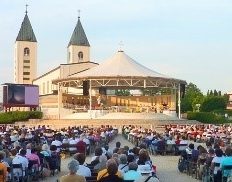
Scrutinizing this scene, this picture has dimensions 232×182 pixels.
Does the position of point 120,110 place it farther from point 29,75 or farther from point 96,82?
point 29,75

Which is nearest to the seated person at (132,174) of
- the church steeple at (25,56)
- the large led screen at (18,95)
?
the large led screen at (18,95)

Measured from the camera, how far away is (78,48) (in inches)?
3593

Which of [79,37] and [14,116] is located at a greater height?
[79,37]

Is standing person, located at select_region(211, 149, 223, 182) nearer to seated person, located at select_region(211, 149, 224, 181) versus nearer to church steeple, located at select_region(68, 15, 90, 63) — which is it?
seated person, located at select_region(211, 149, 224, 181)

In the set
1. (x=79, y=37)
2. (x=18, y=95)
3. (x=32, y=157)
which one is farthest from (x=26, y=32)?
(x=32, y=157)

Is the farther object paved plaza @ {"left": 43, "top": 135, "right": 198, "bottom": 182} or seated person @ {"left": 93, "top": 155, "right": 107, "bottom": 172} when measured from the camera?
paved plaza @ {"left": 43, "top": 135, "right": 198, "bottom": 182}

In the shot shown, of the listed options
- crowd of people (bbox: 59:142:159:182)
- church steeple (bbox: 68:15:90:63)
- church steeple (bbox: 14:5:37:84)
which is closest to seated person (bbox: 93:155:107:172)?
crowd of people (bbox: 59:142:159:182)

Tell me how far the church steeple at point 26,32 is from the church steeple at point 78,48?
6.03m

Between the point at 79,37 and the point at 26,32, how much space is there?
8.45 m

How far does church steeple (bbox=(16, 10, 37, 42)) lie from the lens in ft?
294

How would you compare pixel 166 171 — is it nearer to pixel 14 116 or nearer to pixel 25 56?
pixel 14 116

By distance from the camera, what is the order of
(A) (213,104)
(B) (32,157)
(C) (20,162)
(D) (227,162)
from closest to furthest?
(D) (227,162)
(C) (20,162)
(B) (32,157)
(A) (213,104)

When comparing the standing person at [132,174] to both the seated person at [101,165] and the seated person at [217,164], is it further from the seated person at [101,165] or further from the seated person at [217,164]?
the seated person at [217,164]

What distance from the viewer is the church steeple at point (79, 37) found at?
9131 cm
